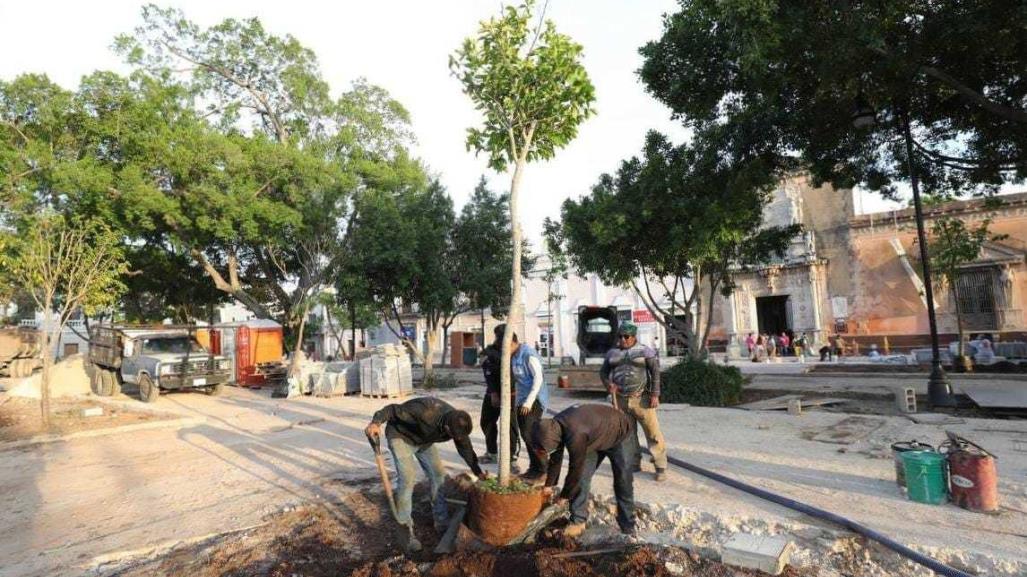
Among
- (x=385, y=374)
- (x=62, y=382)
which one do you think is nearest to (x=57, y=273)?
(x=385, y=374)

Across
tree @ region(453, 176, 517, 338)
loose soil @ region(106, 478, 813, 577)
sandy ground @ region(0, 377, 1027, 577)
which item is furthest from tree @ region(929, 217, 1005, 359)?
loose soil @ region(106, 478, 813, 577)

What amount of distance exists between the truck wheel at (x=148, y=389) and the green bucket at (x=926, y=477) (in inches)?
667

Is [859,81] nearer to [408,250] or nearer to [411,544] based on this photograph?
[411,544]

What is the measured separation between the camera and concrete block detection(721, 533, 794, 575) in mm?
3562

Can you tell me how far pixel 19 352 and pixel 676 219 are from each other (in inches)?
1036

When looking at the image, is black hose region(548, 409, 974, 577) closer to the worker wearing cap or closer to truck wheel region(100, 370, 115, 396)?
the worker wearing cap

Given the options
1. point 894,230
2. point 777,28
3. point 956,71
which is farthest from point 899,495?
point 894,230

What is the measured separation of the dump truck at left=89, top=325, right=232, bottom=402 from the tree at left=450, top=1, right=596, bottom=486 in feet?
47.5

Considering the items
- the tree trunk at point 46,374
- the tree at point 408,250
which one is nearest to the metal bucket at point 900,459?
the tree trunk at point 46,374

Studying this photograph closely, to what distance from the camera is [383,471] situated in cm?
489

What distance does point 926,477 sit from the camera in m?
4.67

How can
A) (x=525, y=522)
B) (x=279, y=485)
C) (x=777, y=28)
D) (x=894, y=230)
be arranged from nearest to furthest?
(x=525, y=522) → (x=279, y=485) → (x=777, y=28) → (x=894, y=230)

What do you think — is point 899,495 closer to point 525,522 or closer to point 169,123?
point 525,522

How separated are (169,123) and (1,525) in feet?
51.2
